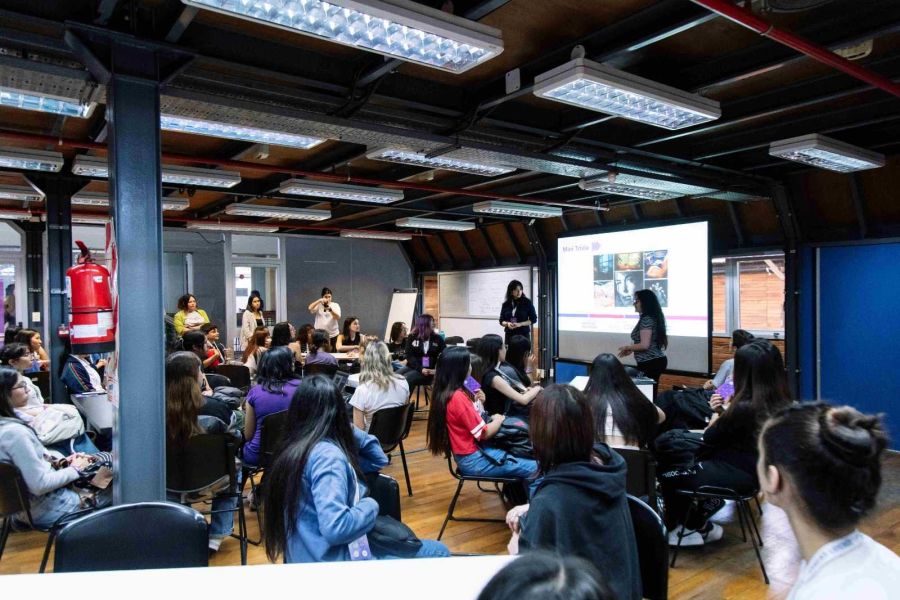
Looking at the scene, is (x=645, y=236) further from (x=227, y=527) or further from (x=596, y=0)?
(x=227, y=527)

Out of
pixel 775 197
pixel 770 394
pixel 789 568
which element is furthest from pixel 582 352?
pixel 789 568

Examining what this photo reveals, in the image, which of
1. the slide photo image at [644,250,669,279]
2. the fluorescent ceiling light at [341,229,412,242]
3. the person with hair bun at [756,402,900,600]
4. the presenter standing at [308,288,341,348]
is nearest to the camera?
the person with hair bun at [756,402,900,600]

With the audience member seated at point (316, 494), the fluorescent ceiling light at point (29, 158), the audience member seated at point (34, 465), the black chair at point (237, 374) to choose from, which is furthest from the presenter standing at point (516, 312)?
the audience member seated at point (316, 494)

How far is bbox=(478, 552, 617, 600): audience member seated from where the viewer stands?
2.04ft

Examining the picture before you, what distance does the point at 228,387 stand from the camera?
4.95 meters

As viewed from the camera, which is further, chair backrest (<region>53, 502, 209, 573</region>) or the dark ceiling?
the dark ceiling

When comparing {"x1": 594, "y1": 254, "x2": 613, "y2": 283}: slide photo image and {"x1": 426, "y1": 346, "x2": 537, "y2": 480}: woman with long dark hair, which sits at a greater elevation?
{"x1": 594, "y1": 254, "x2": 613, "y2": 283}: slide photo image

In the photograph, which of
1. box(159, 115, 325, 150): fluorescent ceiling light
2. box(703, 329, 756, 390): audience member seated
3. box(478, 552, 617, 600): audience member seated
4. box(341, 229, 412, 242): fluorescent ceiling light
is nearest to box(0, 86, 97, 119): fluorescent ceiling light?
box(159, 115, 325, 150): fluorescent ceiling light

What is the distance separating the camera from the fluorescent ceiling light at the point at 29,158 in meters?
4.30

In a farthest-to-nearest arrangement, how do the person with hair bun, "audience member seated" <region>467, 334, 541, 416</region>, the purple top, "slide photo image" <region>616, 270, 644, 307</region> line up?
"slide photo image" <region>616, 270, 644, 307</region> → "audience member seated" <region>467, 334, 541, 416</region> → the purple top → the person with hair bun

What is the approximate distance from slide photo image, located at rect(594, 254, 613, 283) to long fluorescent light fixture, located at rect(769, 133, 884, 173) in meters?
2.32

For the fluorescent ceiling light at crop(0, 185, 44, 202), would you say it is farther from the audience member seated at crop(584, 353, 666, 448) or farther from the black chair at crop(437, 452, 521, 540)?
the audience member seated at crop(584, 353, 666, 448)

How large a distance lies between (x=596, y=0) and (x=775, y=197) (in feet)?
13.9

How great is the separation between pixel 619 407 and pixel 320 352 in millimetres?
3064
